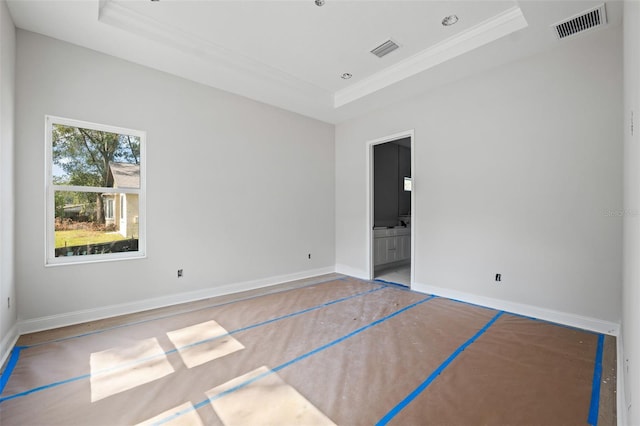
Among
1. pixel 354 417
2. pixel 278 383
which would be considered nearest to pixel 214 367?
pixel 278 383

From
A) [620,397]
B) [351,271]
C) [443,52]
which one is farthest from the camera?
[351,271]

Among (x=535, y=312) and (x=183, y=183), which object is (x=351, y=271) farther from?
(x=183, y=183)

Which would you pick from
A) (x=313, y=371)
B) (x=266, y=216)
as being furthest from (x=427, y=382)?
(x=266, y=216)

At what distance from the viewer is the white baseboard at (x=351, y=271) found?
5.53 metres

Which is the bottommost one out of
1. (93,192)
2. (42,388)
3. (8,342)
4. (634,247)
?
(42,388)

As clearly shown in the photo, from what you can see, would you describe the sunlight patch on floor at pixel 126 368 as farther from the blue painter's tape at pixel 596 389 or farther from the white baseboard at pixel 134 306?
the blue painter's tape at pixel 596 389

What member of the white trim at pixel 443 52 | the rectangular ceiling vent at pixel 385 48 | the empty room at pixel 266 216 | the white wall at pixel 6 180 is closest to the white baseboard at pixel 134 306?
the empty room at pixel 266 216

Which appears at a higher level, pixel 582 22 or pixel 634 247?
pixel 582 22

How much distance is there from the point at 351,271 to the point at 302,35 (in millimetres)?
4154

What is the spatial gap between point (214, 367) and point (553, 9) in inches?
177

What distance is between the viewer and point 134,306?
3.64 metres

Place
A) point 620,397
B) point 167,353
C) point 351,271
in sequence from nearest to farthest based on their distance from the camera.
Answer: point 620,397
point 167,353
point 351,271

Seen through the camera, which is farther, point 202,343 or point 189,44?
point 189,44

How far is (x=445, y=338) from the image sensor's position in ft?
9.60
